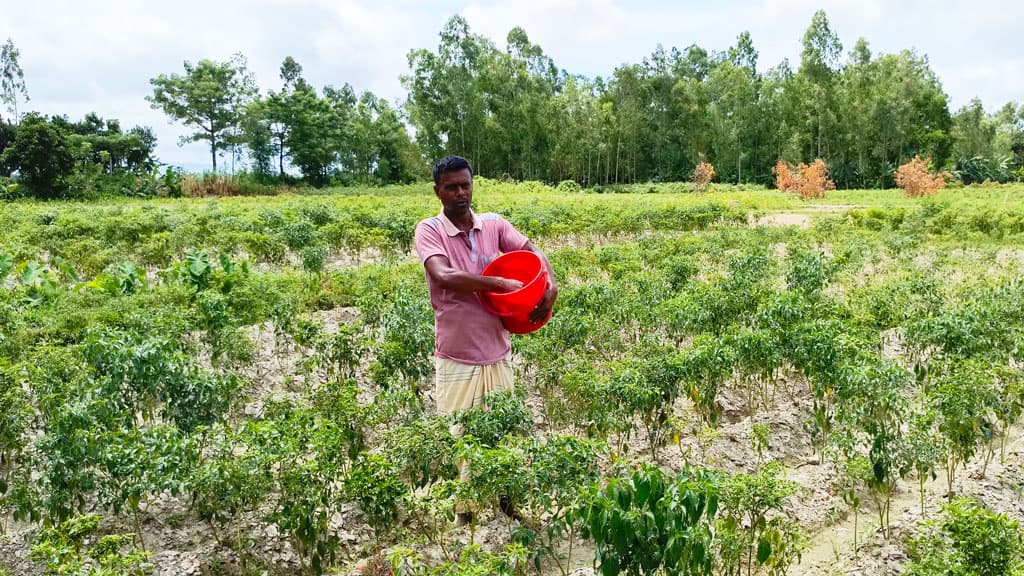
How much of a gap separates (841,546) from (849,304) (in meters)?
4.51

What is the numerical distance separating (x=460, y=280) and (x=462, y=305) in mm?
282

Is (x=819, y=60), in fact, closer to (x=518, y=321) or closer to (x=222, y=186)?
(x=222, y=186)

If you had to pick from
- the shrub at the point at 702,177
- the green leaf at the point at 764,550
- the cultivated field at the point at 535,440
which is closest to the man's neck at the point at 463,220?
the cultivated field at the point at 535,440

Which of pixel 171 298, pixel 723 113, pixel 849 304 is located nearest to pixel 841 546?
pixel 849 304

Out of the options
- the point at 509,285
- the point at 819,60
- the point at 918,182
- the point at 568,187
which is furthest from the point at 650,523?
the point at 819,60

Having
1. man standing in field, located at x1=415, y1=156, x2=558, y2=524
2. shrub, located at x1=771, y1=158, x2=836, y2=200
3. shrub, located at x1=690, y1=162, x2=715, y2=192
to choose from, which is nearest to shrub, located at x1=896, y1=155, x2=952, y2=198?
shrub, located at x1=771, y1=158, x2=836, y2=200

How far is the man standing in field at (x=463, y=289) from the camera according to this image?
11.7 feet

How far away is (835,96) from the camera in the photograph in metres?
42.9

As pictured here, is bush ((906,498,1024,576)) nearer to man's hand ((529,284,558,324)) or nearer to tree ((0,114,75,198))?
man's hand ((529,284,558,324))

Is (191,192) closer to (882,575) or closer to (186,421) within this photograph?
(186,421)

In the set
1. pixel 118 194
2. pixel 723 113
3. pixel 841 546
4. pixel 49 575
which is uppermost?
pixel 723 113

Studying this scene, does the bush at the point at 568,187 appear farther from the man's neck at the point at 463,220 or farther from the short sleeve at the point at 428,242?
the short sleeve at the point at 428,242

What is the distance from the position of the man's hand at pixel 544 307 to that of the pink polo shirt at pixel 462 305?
212 mm

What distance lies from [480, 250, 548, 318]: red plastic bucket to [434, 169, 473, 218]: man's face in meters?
0.35
